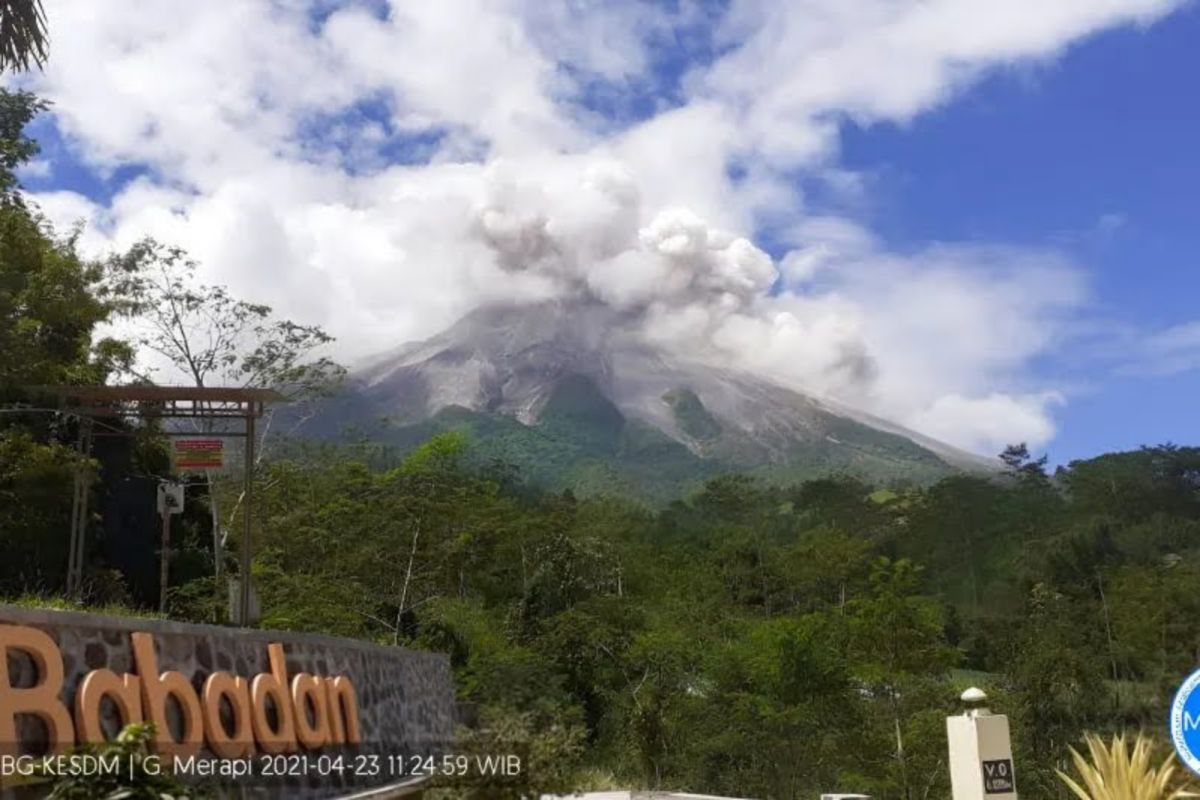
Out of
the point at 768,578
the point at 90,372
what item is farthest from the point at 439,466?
the point at 90,372

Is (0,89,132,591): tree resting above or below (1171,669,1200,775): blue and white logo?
above

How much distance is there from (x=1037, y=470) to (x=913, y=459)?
3418 inches

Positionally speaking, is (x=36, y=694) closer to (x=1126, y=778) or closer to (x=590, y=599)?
(x=1126, y=778)

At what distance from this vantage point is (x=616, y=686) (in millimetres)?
30953

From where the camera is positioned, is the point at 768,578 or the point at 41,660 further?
the point at 768,578

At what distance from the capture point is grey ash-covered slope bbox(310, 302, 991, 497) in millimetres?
140250

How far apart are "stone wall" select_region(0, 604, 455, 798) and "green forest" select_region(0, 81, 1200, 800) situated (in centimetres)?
148

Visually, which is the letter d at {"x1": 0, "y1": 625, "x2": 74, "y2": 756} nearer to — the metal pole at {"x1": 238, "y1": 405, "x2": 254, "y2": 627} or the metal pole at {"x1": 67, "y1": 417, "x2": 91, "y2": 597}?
the metal pole at {"x1": 238, "y1": 405, "x2": 254, "y2": 627}

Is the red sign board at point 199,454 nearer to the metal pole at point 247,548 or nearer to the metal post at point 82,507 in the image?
the metal post at point 82,507

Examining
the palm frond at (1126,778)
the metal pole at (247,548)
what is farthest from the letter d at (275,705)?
the palm frond at (1126,778)

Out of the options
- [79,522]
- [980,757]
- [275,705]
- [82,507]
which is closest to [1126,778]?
[980,757]

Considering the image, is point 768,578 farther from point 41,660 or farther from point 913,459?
point 913,459

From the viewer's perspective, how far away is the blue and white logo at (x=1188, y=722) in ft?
22.7


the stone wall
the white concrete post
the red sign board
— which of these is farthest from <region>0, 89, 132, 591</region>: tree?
the white concrete post
